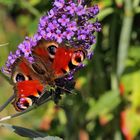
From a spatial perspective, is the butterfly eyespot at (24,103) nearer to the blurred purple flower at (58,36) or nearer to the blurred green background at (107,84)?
the blurred purple flower at (58,36)

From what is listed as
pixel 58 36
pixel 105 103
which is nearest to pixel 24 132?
pixel 58 36

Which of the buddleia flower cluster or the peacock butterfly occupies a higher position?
the buddleia flower cluster

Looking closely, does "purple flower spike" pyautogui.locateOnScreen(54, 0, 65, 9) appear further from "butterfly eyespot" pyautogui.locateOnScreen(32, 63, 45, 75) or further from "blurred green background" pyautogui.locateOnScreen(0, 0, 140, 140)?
"blurred green background" pyautogui.locateOnScreen(0, 0, 140, 140)

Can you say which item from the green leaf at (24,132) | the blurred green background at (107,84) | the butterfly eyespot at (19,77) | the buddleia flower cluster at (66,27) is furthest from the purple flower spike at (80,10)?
the blurred green background at (107,84)

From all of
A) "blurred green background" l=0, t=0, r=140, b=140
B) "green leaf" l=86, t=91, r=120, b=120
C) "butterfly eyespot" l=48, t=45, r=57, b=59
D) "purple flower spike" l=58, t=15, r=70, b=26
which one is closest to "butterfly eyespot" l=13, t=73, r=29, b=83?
"butterfly eyespot" l=48, t=45, r=57, b=59

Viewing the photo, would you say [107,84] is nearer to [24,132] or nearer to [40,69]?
[24,132]
